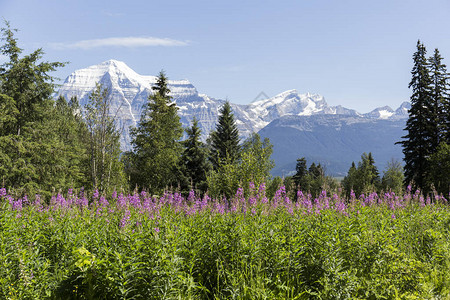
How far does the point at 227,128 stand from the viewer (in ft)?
143

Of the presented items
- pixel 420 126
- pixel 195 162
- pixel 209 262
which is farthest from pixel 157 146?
pixel 209 262

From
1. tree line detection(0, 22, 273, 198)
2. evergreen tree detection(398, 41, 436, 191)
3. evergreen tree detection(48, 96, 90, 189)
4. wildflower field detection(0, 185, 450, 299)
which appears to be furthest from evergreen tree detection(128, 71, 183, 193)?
wildflower field detection(0, 185, 450, 299)

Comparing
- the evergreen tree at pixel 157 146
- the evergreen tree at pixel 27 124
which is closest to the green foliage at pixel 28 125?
the evergreen tree at pixel 27 124

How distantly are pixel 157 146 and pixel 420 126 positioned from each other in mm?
26696

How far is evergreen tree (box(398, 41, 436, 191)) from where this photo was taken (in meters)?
30.3

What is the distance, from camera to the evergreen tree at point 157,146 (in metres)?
36.6

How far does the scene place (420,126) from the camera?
30469mm

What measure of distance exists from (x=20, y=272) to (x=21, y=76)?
27040 mm

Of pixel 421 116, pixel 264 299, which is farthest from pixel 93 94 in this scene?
pixel 421 116

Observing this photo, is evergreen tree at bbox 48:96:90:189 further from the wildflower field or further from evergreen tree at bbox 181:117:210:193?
the wildflower field

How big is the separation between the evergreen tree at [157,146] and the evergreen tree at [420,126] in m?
23.3

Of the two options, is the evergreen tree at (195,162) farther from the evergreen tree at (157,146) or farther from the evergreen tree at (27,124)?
the evergreen tree at (27,124)

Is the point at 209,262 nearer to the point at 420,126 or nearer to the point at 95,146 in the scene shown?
the point at 95,146

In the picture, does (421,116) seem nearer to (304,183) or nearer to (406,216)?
(406,216)
